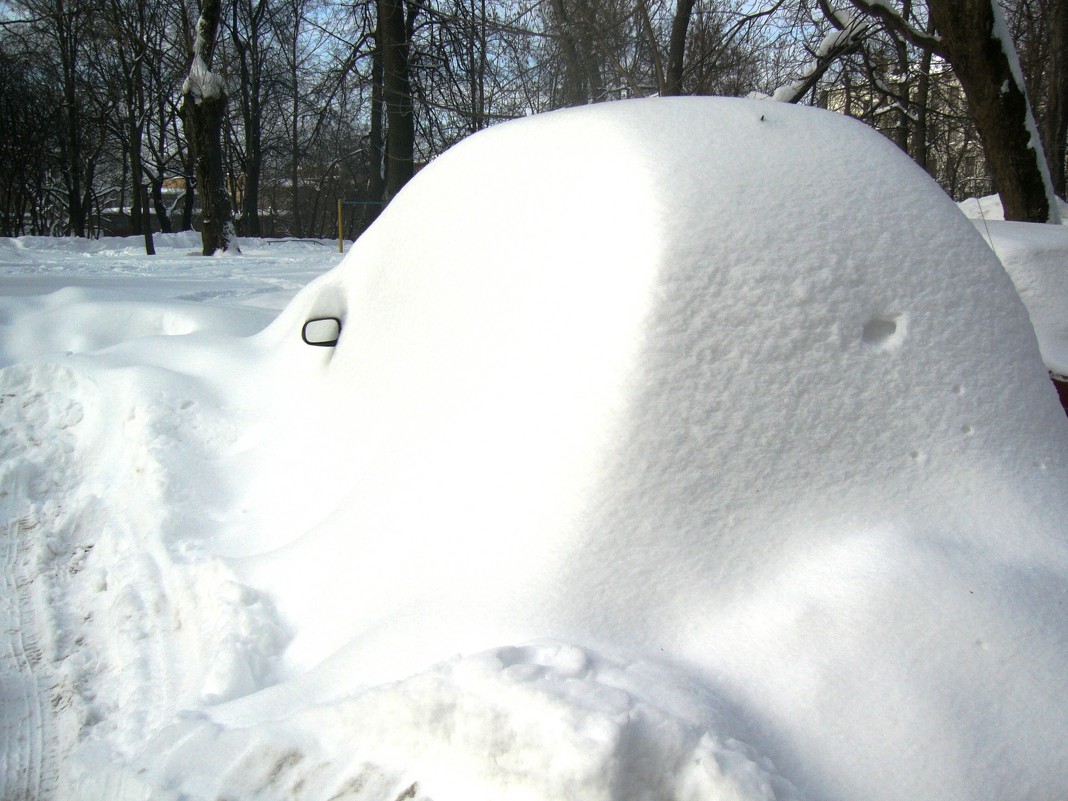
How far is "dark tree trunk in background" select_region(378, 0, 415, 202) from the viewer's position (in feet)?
35.6

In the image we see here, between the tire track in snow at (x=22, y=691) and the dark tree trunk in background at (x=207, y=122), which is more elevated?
the dark tree trunk in background at (x=207, y=122)

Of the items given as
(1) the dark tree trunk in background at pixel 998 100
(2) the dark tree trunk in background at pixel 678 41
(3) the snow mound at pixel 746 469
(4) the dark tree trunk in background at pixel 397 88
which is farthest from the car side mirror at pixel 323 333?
(4) the dark tree trunk in background at pixel 397 88

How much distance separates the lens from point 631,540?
1.54 m

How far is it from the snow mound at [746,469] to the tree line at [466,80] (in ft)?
13.4

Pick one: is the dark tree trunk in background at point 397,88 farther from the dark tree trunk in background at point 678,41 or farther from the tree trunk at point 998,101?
the tree trunk at point 998,101

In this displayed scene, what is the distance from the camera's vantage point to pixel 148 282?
6.50 metres

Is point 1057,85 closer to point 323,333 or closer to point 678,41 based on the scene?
point 678,41

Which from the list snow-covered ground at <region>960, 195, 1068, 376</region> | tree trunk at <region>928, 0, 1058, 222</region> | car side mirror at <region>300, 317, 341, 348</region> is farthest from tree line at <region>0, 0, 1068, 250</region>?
car side mirror at <region>300, 317, 341, 348</region>

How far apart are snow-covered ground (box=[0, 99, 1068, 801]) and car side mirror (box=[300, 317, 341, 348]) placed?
511mm

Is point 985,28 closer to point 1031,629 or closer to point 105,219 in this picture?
point 1031,629

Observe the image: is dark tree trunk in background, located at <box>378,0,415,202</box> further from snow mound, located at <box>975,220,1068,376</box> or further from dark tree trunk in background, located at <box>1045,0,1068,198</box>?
snow mound, located at <box>975,220,1068,376</box>

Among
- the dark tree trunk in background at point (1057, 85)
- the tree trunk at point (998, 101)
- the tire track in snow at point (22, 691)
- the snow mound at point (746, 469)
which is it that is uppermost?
the dark tree trunk in background at point (1057, 85)

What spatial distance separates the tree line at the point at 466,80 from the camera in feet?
19.4

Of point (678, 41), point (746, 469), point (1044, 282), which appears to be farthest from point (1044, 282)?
point (678, 41)
